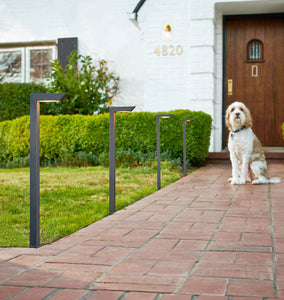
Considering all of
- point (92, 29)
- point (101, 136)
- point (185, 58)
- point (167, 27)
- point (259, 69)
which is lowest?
point (101, 136)

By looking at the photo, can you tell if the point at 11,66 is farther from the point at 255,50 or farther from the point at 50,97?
the point at 50,97

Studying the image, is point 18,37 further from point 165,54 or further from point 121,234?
point 121,234

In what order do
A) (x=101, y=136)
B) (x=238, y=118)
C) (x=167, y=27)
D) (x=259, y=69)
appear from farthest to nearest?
(x=259, y=69) → (x=167, y=27) → (x=101, y=136) → (x=238, y=118)

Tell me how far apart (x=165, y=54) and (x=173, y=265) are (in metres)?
8.40

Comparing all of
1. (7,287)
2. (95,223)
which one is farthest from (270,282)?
(95,223)

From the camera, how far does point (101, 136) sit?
9078mm

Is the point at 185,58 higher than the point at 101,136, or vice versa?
the point at 185,58

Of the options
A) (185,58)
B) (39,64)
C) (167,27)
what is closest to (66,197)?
(185,58)

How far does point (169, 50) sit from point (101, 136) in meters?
2.79

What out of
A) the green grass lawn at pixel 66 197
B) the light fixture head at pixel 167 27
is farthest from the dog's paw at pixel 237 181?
the light fixture head at pixel 167 27

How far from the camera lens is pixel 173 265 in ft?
8.59

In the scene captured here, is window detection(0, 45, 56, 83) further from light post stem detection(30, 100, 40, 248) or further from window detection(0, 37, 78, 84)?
light post stem detection(30, 100, 40, 248)

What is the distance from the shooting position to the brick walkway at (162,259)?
221 cm

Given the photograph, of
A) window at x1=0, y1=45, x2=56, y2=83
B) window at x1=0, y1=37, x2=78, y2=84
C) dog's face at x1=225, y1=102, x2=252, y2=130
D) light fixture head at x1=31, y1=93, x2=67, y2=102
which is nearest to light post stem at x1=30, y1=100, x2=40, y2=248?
light fixture head at x1=31, y1=93, x2=67, y2=102
